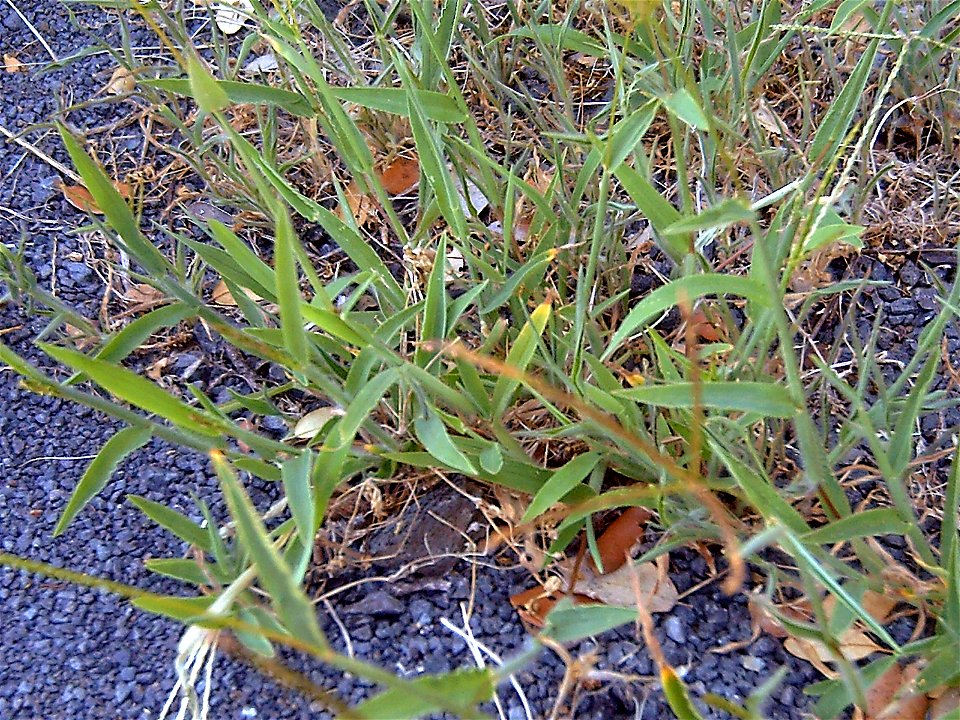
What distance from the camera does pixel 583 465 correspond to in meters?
0.97

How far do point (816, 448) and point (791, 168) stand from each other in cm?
61

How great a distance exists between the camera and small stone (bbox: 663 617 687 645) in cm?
98

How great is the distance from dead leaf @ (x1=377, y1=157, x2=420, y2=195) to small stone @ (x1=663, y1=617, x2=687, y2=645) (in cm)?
78

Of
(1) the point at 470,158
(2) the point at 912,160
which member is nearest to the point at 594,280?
(1) the point at 470,158

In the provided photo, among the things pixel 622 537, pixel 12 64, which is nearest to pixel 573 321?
pixel 622 537

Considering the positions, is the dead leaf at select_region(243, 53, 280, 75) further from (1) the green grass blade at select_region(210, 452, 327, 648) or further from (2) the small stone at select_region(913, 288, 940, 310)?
(1) the green grass blade at select_region(210, 452, 327, 648)

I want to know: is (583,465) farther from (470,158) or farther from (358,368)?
(470,158)

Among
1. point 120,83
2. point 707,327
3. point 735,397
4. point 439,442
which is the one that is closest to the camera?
point 735,397

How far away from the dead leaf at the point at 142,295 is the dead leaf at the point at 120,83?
40 cm

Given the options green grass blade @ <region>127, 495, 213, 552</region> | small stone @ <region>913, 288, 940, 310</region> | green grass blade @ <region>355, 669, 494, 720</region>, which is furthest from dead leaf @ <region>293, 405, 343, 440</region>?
small stone @ <region>913, 288, 940, 310</region>

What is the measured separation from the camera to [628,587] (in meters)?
1.02

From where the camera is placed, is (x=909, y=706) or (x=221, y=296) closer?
(x=909, y=706)

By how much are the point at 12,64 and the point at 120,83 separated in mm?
225

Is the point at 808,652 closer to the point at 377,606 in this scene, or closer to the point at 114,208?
the point at 377,606
